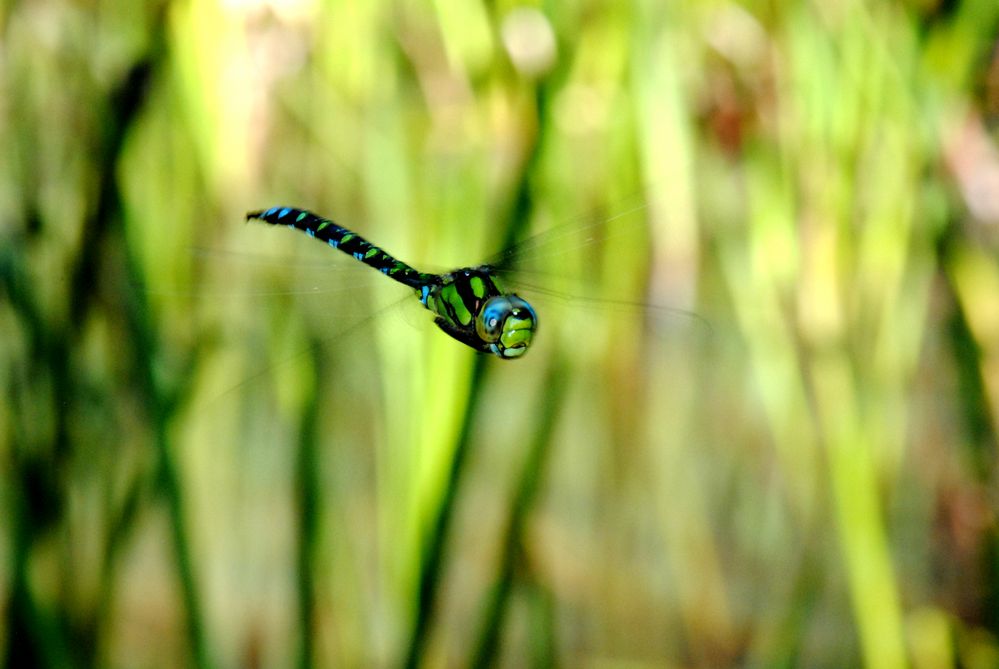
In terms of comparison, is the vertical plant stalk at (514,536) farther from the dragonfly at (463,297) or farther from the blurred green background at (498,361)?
the dragonfly at (463,297)

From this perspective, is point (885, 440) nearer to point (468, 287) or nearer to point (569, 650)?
point (569, 650)

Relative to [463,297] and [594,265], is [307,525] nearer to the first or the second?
[463,297]

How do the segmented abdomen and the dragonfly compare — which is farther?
the segmented abdomen

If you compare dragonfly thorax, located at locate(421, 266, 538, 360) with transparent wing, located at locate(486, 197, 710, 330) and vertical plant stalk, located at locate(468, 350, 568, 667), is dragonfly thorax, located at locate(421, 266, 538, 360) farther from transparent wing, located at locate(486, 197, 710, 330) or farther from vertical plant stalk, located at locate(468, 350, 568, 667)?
vertical plant stalk, located at locate(468, 350, 568, 667)

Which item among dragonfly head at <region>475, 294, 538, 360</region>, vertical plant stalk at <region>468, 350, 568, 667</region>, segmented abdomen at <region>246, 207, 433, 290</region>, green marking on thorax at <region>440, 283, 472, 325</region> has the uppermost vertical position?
segmented abdomen at <region>246, 207, 433, 290</region>

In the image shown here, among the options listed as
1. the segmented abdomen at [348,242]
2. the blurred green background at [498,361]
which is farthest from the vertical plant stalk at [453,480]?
the segmented abdomen at [348,242]

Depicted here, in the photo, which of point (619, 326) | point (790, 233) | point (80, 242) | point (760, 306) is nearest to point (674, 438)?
point (619, 326)

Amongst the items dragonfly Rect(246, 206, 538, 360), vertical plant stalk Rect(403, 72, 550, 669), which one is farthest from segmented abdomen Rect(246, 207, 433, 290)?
vertical plant stalk Rect(403, 72, 550, 669)
